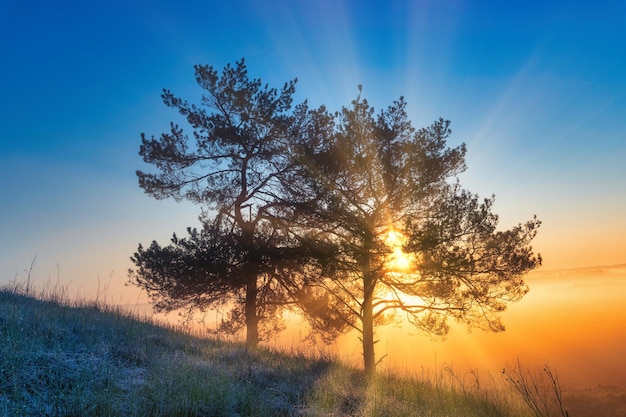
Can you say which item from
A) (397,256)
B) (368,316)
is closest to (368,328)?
(368,316)

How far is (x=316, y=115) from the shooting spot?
16.9 m

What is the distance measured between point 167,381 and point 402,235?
29.2ft

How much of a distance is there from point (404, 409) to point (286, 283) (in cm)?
955

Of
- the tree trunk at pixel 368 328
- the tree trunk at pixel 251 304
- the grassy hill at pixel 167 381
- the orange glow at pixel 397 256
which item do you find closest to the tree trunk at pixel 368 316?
the tree trunk at pixel 368 328

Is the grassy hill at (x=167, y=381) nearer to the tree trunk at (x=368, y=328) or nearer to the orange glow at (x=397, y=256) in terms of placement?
the tree trunk at (x=368, y=328)

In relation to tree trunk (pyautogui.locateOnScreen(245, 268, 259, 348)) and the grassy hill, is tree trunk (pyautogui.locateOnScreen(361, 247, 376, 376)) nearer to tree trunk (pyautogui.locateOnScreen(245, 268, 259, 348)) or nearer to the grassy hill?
the grassy hill

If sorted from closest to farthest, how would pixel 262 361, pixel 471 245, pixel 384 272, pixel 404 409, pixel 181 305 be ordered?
1. pixel 404 409
2. pixel 262 361
3. pixel 471 245
4. pixel 384 272
5. pixel 181 305

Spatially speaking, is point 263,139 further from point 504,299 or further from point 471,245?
point 504,299

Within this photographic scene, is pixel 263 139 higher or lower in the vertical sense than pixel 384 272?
higher

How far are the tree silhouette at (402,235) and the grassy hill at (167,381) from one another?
3.48 meters

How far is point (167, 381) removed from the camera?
613 cm

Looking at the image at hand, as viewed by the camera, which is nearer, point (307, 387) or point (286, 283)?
point (307, 387)

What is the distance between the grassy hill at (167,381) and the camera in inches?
213

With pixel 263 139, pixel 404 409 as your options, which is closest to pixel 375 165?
pixel 263 139
